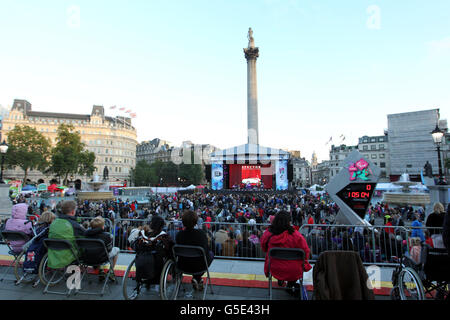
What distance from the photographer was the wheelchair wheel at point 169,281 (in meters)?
3.71

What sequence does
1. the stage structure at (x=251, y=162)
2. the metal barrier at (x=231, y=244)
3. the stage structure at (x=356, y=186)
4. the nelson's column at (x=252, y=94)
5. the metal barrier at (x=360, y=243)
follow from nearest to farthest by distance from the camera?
the metal barrier at (x=360, y=243) < the metal barrier at (x=231, y=244) < the stage structure at (x=356, y=186) < the stage structure at (x=251, y=162) < the nelson's column at (x=252, y=94)

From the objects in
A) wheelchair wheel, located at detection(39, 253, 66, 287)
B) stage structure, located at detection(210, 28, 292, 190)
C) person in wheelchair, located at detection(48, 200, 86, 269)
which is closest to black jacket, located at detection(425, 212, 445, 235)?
person in wheelchair, located at detection(48, 200, 86, 269)

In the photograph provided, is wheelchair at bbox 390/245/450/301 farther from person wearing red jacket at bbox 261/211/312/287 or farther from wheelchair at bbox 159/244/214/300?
wheelchair at bbox 159/244/214/300

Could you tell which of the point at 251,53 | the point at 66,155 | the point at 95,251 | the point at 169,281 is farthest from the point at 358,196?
the point at 66,155

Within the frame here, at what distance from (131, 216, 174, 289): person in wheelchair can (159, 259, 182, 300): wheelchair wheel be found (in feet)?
0.47

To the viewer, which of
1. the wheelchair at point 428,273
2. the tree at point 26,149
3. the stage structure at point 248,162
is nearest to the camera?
the wheelchair at point 428,273

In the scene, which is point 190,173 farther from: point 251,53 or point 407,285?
point 407,285

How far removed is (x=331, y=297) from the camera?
115 inches

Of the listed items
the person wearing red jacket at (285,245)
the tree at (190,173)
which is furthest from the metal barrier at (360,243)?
the tree at (190,173)

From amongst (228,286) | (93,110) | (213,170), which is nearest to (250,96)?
(213,170)

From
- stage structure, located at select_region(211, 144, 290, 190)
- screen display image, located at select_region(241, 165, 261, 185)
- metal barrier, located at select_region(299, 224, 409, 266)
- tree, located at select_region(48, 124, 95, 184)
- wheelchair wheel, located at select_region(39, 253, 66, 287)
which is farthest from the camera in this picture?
tree, located at select_region(48, 124, 95, 184)

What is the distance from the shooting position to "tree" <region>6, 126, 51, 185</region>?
49.2 meters

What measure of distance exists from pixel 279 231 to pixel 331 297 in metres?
1.18

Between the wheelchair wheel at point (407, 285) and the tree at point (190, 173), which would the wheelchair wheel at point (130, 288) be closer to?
the wheelchair wheel at point (407, 285)
